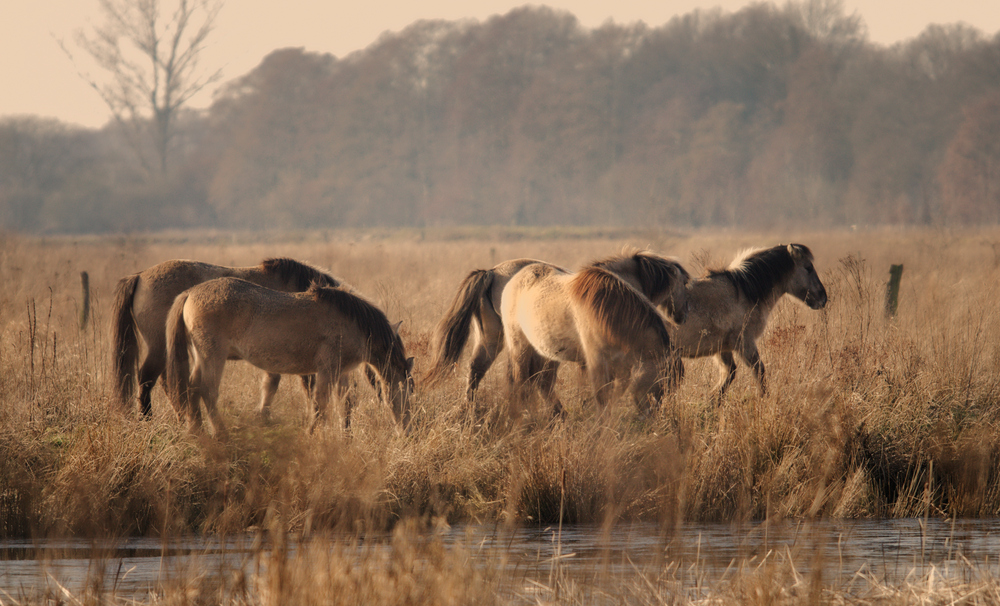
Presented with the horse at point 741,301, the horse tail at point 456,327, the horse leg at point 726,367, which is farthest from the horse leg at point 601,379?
the horse leg at point 726,367

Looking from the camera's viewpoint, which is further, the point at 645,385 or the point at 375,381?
the point at 375,381

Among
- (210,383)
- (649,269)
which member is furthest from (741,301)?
(210,383)

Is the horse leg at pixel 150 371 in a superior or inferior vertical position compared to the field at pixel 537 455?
superior

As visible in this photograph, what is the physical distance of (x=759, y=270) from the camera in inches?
305

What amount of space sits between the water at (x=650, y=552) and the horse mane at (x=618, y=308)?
1.39 metres

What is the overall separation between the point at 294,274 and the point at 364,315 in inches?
56.1

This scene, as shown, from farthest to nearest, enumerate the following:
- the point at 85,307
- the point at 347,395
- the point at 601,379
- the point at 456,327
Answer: the point at 85,307 → the point at 456,327 → the point at 347,395 → the point at 601,379

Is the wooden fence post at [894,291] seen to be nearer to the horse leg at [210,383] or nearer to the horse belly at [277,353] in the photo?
the horse belly at [277,353]

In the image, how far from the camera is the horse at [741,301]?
727 cm

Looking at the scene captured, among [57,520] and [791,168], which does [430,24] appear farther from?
[57,520]

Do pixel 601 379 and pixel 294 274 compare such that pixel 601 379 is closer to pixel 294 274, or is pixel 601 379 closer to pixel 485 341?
pixel 485 341

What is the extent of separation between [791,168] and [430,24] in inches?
957

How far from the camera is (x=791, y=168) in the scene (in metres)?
47.3

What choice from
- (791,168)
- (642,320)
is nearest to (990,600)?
(642,320)
